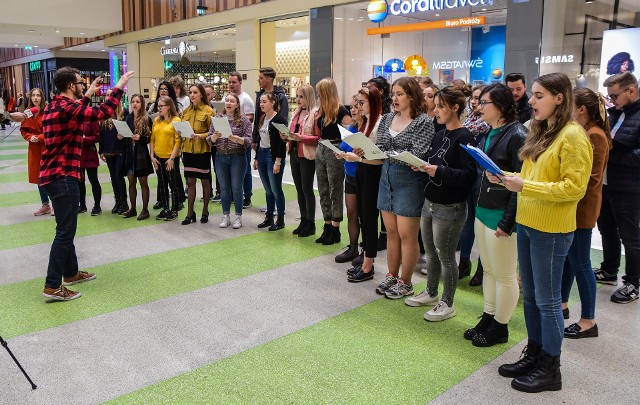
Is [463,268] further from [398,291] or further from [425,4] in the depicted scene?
[425,4]

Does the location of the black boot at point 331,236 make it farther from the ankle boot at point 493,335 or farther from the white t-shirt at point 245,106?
the ankle boot at point 493,335

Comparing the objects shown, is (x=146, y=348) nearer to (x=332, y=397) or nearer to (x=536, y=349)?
(x=332, y=397)

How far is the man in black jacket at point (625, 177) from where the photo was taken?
13.3 feet

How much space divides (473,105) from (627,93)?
1.29m

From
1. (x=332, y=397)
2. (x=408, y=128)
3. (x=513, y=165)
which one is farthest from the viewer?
(x=408, y=128)

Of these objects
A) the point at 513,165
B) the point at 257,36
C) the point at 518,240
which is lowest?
the point at 518,240

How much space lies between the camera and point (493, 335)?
137 inches

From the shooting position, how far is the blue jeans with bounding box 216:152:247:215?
20.9 ft

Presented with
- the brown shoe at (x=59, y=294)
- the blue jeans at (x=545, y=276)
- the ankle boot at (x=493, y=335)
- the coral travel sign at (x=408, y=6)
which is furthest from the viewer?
the coral travel sign at (x=408, y=6)

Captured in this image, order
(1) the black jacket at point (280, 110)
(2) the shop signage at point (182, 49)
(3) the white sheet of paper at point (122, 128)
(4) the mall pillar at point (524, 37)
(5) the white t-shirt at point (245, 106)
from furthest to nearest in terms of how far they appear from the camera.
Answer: (2) the shop signage at point (182, 49) < (4) the mall pillar at point (524, 37) < (5) the white t-shirt at point (245, 106) < (3) the white sheet of paper at point (122, 128) < (1) the black jacket at point (280, 110)

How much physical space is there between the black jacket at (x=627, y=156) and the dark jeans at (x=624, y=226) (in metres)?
0.08

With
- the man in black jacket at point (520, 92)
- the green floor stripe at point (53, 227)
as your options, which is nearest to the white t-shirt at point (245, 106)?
the green floor stripe at point (53, 227)

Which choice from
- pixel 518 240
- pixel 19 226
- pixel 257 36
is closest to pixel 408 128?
pixel 518 240

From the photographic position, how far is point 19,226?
663 centimetres
